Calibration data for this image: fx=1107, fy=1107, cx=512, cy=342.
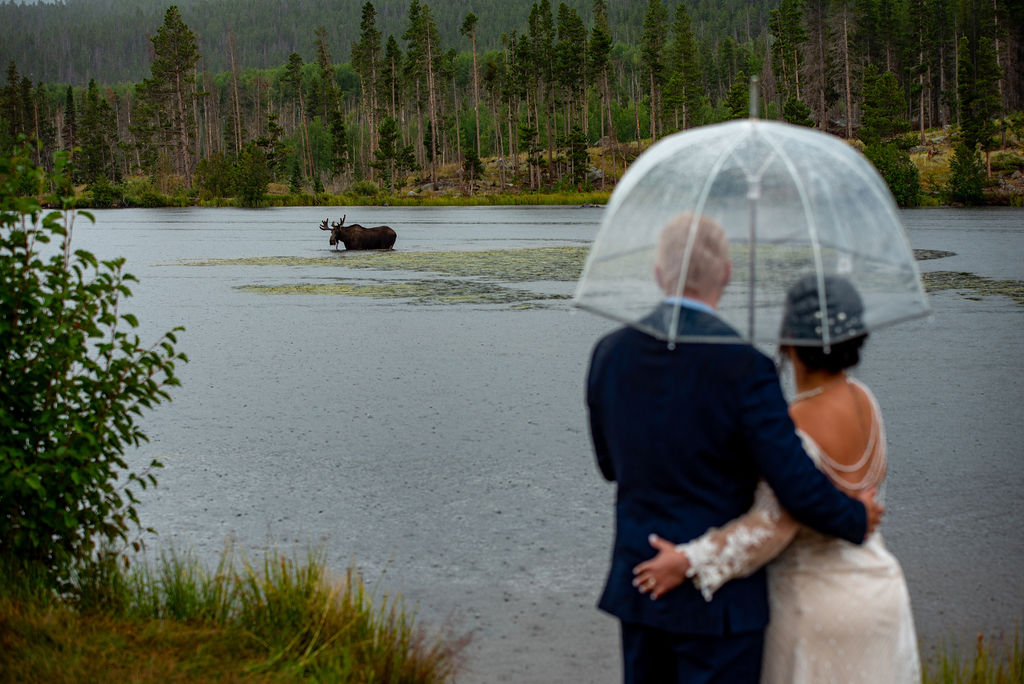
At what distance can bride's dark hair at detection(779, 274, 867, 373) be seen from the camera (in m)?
2.61

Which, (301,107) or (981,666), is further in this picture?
(301,107)

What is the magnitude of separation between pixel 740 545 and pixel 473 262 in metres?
23.9

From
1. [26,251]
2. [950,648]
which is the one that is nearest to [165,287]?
[26,251]

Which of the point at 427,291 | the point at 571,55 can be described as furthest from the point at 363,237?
the point at 571,55

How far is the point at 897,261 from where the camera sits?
285 centimetres

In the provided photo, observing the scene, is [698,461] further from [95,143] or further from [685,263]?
[95,143]

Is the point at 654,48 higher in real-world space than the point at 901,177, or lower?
higher

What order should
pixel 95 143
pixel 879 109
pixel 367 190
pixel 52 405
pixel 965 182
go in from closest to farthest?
A: pixel 52 405 → pixel 965 182 → pixel 879 109 → pixel 367 190 → pixel 95 143

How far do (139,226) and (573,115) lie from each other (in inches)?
2405

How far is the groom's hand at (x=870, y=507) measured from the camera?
2.57 m

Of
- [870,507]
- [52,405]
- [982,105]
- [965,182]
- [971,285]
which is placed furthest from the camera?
[982,105]

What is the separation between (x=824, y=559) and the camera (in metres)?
2.64

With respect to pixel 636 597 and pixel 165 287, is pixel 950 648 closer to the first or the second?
pixel 636 597

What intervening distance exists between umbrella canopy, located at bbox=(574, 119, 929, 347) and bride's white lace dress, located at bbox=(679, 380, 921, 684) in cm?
35
